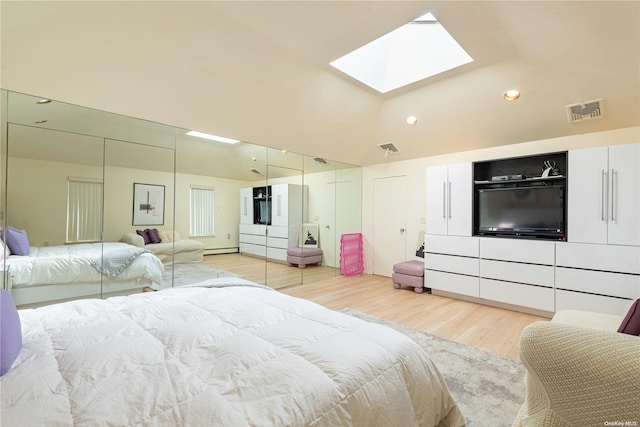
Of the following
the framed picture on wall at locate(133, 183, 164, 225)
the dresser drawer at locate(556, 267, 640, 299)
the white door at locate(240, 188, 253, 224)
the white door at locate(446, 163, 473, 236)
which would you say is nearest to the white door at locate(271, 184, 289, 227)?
the white door at locate(240, 188, 253, 224)

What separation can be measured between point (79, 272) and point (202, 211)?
4.79 feet

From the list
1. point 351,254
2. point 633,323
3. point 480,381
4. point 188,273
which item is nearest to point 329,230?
point 351,254

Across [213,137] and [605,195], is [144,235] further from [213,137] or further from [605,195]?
[605,195]

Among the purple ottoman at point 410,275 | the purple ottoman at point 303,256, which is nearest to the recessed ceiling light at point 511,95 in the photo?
the purple ottoman at point 410,275

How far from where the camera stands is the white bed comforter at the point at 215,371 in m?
0.86

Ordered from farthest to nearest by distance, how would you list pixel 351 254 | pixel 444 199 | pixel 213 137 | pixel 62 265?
pixel 351 254
pixel 444 199
pixel 213 137
pixel 62 265

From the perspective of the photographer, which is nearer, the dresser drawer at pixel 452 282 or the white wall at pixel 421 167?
the white wall at pixel 421 167

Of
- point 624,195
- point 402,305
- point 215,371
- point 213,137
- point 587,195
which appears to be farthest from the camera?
point 402,305

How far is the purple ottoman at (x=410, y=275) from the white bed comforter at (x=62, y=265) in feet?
12.6

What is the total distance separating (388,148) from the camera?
5.25m

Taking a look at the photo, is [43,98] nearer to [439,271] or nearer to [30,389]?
[30,389]

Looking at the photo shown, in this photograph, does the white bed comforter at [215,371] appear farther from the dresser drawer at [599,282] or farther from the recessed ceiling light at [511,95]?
the recessed ceiling light at [511,95]

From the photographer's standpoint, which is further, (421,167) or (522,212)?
(421,167)

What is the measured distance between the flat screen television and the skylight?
1.96 m
